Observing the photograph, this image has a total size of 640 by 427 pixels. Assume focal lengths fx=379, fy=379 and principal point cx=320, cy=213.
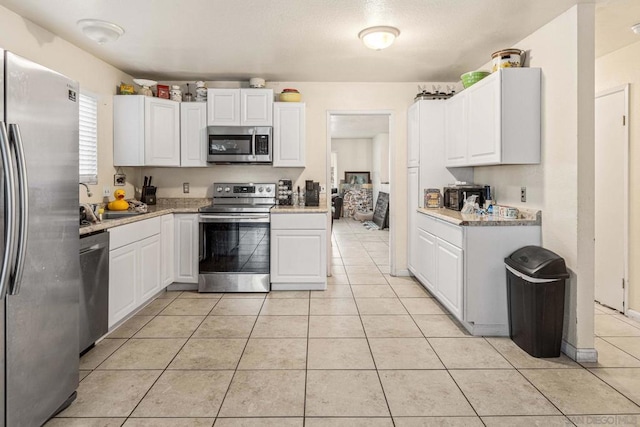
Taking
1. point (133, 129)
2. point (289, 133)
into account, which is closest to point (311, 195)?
point (289, 133)

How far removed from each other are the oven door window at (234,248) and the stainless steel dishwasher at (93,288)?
4.30ft

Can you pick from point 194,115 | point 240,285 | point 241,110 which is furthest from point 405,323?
point 194,115

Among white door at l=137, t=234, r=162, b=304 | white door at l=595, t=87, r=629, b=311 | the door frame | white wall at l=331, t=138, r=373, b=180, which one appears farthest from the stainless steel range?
white wall at l=331, t=138, r=373, b=180

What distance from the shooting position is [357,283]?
171 inches

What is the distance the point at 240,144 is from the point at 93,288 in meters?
2.16

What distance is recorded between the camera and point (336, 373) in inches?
90.0

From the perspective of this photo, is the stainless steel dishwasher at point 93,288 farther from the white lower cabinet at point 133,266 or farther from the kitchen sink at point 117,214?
the kitchen sink at point 117,214

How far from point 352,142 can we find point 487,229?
344 inches

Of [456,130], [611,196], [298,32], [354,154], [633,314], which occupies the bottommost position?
[633,314]

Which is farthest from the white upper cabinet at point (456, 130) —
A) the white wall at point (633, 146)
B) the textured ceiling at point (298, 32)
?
the white wall at point (633, 146)

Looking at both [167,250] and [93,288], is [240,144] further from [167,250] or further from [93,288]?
[93,288]

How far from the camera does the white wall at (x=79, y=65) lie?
2.67 metres

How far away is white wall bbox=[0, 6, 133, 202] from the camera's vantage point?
2668 millimetres

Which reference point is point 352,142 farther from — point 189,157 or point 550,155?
point 550,155
